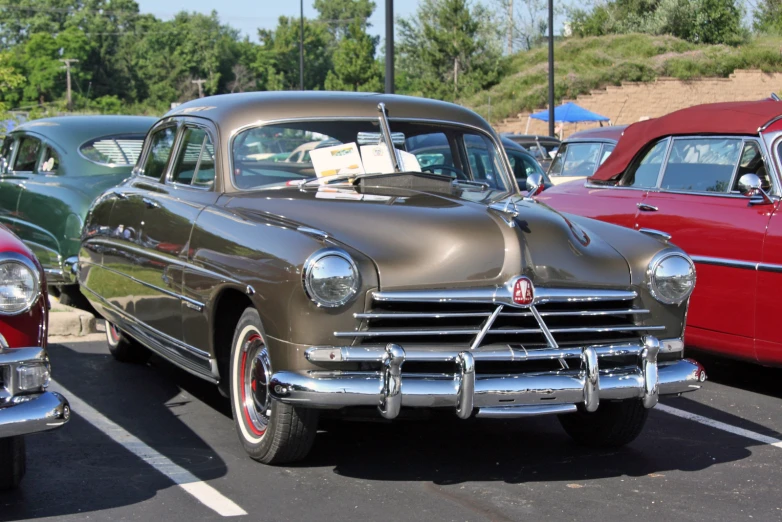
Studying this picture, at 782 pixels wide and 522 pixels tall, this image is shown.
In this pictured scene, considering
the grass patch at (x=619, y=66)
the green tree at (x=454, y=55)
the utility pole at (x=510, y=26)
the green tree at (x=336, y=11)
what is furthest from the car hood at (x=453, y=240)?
the green tree at (x=336, y=11)

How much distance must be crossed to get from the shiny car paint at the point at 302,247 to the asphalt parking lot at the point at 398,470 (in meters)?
0.45

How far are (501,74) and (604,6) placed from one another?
9.70 metres

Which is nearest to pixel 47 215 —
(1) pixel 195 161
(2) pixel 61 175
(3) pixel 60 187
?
(3) pixel 60 187

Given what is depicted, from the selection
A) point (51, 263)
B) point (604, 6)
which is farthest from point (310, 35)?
point (51, 263)

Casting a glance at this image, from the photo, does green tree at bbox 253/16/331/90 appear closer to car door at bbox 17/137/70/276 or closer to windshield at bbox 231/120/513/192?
car door at bbox 17/137/70/276

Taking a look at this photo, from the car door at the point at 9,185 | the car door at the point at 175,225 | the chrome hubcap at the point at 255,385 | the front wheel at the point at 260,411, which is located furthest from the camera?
the car door at the point at 9,185

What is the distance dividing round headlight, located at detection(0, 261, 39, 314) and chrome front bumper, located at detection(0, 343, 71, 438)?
0.15 metres

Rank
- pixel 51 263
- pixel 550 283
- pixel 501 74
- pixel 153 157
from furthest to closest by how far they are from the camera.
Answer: pixel 501 74, pixel 51 263, pixel 153 157, pixel 550 283

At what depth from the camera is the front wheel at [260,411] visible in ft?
14.6

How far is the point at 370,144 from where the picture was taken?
5578 mm

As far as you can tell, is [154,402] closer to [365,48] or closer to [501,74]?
[501,74]

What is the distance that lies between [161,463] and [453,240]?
5.42 feet

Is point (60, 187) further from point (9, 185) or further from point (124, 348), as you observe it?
point (124, 348)

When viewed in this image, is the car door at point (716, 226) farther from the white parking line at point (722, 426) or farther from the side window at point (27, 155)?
the side window at point (27, 155)
